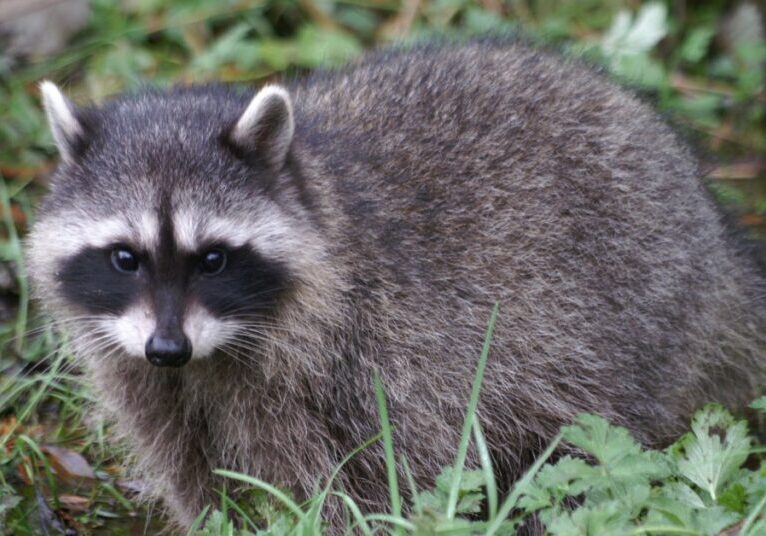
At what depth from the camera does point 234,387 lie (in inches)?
183

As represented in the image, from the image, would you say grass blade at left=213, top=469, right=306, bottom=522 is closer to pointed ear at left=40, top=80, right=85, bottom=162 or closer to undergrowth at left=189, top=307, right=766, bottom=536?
undergrowth at left=189, top=307, right=766, bottom=536

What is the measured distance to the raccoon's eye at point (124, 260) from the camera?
4219 millimetres

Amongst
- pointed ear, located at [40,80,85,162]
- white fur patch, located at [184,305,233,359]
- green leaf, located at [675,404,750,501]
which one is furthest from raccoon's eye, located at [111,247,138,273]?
green leaf, located at [675,404,750,501]

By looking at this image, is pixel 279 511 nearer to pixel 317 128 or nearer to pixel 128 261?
pixel 128 261

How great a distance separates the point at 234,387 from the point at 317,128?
3.58ft

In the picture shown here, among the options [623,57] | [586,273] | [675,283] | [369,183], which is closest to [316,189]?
[369,183]

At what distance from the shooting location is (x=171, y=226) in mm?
4164

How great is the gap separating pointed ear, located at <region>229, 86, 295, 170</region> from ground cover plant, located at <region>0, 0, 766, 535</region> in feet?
3.16

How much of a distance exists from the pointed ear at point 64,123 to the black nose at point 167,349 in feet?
2.87

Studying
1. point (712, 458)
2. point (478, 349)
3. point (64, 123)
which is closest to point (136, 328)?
point (64, 123)

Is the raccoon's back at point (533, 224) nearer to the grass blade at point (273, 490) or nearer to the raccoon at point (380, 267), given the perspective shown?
the raccoon at point (380, 267)

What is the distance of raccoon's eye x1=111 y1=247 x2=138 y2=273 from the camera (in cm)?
422

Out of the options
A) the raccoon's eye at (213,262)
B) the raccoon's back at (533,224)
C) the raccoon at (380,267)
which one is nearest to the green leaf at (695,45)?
the raccoon at (380,267)

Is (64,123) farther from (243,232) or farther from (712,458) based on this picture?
(712,458)
